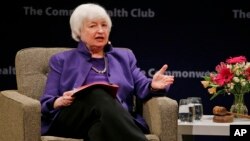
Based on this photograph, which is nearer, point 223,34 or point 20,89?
point 20,89

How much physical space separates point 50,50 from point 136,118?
0.68 meters

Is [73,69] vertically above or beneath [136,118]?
above

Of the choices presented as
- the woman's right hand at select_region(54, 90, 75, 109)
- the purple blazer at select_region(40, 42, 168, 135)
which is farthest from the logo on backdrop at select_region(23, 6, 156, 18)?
the woman's right hand at select_region(54, 90, 75, 109)

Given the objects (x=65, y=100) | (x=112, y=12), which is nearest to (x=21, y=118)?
(x=65, y=100)

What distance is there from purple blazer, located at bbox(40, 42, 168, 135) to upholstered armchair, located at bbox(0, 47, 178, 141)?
10 centimetres

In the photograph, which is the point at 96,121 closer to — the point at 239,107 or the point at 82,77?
the point at 82,77

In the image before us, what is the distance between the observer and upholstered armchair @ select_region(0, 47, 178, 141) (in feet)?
9.53

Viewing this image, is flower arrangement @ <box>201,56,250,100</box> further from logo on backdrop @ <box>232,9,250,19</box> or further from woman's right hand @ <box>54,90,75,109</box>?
logo on backdrop @ <box>232,9,250,19</box>

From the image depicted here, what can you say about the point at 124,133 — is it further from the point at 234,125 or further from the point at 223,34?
the point at 223,34

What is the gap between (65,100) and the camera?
301cm

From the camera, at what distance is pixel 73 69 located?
3312mm

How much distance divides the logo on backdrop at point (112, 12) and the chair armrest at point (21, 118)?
4.58 feet

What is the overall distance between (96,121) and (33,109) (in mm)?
311

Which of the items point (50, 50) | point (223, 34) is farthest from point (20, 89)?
point (223, 34)
